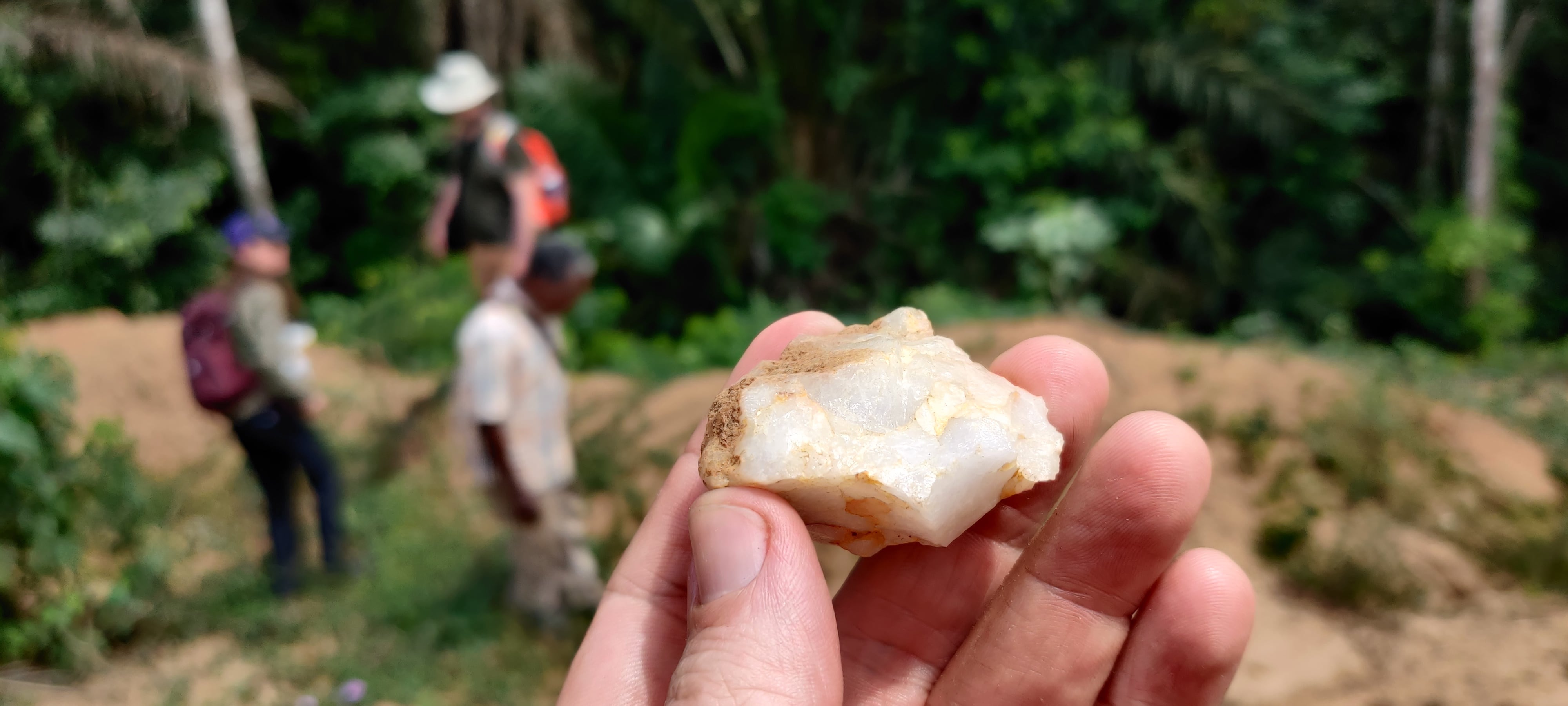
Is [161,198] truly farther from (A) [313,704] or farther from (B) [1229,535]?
(B) [1229,535]

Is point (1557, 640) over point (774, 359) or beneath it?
beneath

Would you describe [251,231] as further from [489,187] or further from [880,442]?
[880,442]

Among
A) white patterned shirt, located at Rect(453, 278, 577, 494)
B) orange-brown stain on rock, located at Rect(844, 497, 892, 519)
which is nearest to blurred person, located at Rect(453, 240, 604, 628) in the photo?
white patterned shirt, located at Rect(453, 278, 577, 494)

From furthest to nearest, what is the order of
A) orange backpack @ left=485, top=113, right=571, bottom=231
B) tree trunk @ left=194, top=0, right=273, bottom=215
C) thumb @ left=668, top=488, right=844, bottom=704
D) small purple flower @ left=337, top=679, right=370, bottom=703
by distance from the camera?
tree trunk @ left=194, top=0, right=273, bottom=215, orange backpack @ left=485, top=113, right=571, bottom=231, small purple flower @ left=337, top=679, right=370, bottom=703, thumb @ left=668, top=488, right=844, bottom=704

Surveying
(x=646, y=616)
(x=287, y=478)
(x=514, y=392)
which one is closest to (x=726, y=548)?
(x=646, y=616)

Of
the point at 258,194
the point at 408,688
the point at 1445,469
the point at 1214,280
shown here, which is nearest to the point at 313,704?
the point at 408,688

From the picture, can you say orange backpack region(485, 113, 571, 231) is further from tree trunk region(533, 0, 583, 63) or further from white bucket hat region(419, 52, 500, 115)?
tree trunk region(533, 0, 583, 63)

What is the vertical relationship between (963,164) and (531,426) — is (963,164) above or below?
above
